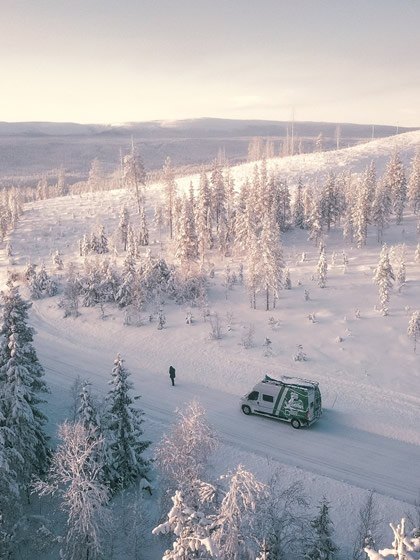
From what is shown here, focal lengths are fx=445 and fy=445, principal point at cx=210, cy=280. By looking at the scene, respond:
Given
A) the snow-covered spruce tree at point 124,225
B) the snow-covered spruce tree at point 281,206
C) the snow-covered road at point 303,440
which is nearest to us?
the snow-covered road at point 303,440

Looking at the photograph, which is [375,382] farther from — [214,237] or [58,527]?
[214,237]

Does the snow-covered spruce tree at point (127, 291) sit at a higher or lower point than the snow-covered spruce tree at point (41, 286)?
higher

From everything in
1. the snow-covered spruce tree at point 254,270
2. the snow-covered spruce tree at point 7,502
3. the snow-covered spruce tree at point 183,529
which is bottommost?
the snow-covered spruce tree at point 7,502

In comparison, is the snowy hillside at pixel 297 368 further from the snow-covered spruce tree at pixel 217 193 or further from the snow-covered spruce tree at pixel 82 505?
the snow-covered spruce tree at pixel 217 193

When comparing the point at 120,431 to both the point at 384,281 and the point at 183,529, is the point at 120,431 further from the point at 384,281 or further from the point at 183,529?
the point at 384,281

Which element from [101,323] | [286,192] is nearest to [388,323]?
[101,323]

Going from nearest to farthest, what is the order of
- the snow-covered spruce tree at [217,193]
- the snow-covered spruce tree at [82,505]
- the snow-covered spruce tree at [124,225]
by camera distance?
the snow-covered spruce tree at [82,505] → the snow-covered spruce tree at [124,225] → the snow-covered spruce tree at [217,193]

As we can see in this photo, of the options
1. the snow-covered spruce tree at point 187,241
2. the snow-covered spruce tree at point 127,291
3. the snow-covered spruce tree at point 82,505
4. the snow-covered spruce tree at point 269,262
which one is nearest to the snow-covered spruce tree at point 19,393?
the snow-covered spruce tree at point 82,505
